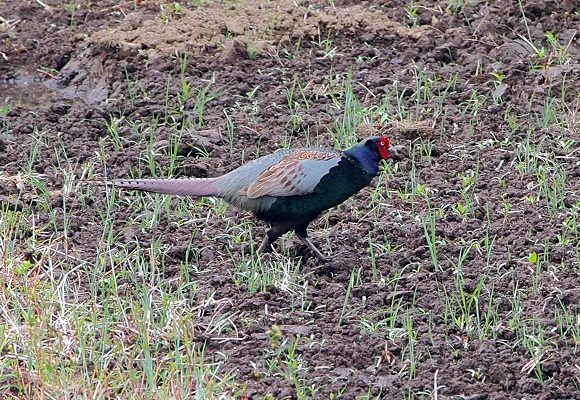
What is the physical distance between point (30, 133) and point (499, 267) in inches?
140

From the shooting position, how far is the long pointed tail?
6109 millimetres

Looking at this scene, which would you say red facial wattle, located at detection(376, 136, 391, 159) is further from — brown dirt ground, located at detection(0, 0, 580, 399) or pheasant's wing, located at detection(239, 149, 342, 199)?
brown dirt ground, located at detection(0, 0, 580, 399)

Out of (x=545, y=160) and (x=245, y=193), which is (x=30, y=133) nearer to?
(x=245, y=193)

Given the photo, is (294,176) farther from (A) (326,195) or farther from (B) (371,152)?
(B) (371,152)

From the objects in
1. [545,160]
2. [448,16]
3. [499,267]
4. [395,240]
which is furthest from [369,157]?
[448,16]

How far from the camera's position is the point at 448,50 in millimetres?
8477

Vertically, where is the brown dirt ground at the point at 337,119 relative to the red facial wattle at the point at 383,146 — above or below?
below

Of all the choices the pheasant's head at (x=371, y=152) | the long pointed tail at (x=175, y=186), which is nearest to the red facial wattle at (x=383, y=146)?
the pheasant's head at (x=371, y=152)

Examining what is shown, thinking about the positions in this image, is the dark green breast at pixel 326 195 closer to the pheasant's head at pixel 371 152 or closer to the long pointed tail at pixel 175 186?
the pheasant's head at pixel 371 152

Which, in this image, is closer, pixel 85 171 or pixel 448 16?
pixel 85 171

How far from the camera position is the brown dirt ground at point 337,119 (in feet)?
17.1

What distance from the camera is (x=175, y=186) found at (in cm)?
618

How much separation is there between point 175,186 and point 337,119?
179 cm

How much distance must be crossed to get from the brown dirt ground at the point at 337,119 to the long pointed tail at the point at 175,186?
0.34 meters
